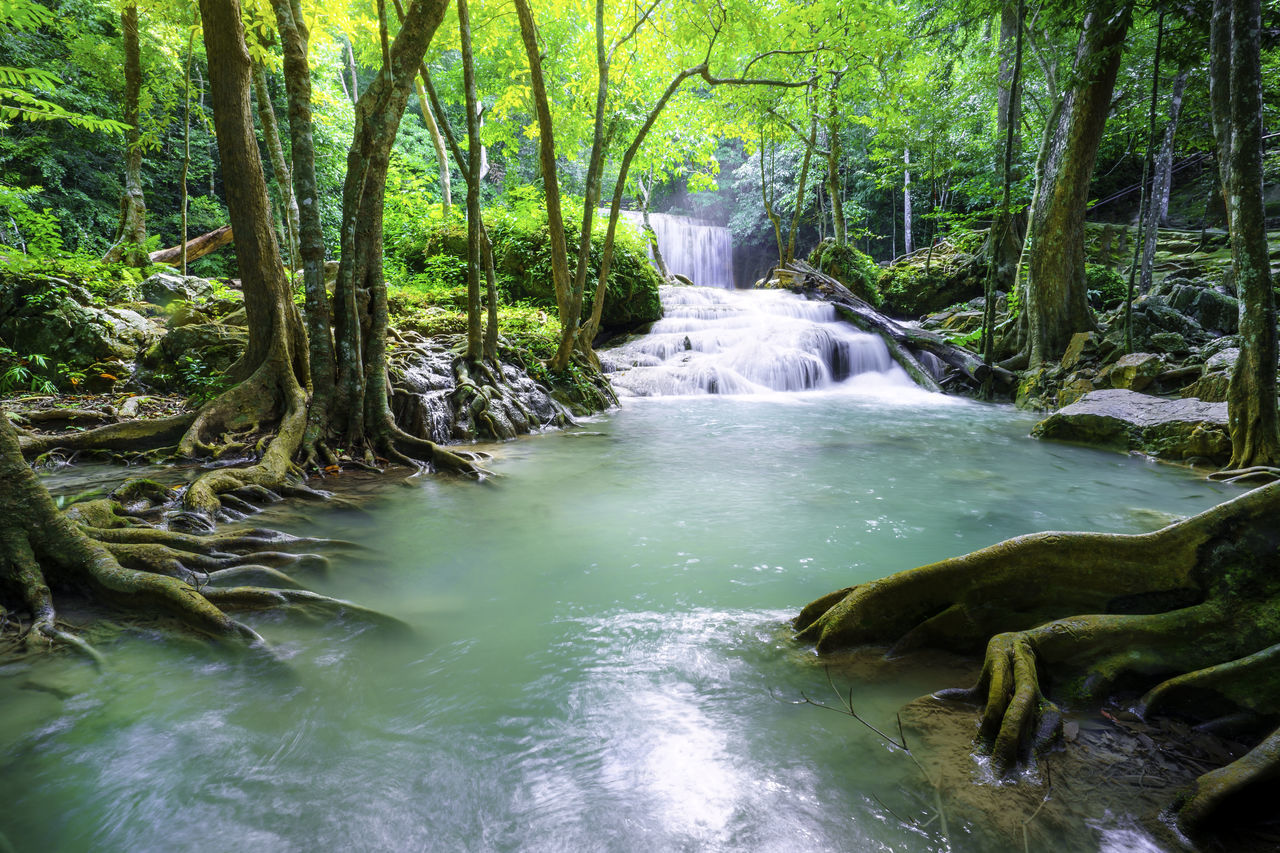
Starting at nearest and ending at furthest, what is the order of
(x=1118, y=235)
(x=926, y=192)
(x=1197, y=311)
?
(x=1197, y=311)
(x=1118, y=235)
(x=926, y=192)

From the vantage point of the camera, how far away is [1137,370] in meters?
8.93

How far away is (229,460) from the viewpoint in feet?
19.2

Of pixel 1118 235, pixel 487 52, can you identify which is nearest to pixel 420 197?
pixel 487 52

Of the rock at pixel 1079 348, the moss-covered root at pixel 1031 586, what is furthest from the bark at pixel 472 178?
the rock at pixel 1079 348

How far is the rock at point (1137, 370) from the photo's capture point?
8.90 metres

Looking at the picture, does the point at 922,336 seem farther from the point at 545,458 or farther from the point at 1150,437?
the point at 545,458

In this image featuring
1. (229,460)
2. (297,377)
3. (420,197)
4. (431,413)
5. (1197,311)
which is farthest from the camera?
(420,197)

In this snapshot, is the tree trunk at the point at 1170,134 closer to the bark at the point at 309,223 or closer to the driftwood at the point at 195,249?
the bark at the point at 309,223

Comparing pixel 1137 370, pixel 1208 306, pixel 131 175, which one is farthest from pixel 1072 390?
pixel 131 175

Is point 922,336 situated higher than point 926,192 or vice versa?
point 926,192

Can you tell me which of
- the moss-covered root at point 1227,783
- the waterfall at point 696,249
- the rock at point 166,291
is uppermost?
the waterfall at point 696,249

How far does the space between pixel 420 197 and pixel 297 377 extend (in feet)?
35.3

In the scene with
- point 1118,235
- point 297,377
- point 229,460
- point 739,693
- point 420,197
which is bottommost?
point 739,693

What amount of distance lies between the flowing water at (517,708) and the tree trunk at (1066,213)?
718cm
